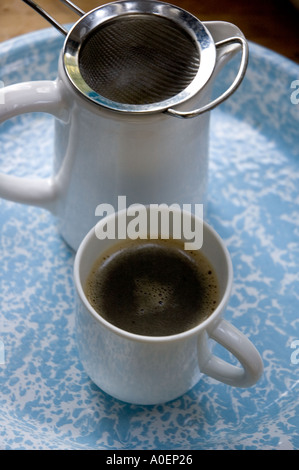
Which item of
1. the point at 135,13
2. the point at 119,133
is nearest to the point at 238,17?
the point at 135,13

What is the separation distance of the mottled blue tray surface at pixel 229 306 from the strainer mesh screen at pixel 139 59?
0.22 metres

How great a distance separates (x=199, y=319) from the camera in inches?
25.9

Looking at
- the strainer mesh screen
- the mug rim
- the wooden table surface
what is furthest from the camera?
the wooden table surface

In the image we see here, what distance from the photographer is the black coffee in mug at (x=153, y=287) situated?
0.65 meters

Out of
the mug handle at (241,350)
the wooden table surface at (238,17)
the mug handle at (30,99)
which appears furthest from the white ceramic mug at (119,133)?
the wooden table surface at (238,17)

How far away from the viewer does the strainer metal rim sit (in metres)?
0.65

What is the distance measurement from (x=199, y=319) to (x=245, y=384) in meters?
0.07

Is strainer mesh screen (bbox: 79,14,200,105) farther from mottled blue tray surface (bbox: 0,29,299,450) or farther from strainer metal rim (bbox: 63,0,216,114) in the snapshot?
mottled blue tray surface (bbox: 0,29,299,450)

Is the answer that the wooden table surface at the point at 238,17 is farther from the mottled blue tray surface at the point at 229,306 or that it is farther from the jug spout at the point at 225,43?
the jug spout at the point at 225,43

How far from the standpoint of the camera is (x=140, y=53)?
0.71 meters

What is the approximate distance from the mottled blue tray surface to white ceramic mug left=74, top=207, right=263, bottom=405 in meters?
0.04

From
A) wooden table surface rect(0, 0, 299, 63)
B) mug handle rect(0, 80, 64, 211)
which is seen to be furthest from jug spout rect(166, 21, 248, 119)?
wooden table surface rect(0, 0, 299, 63)
